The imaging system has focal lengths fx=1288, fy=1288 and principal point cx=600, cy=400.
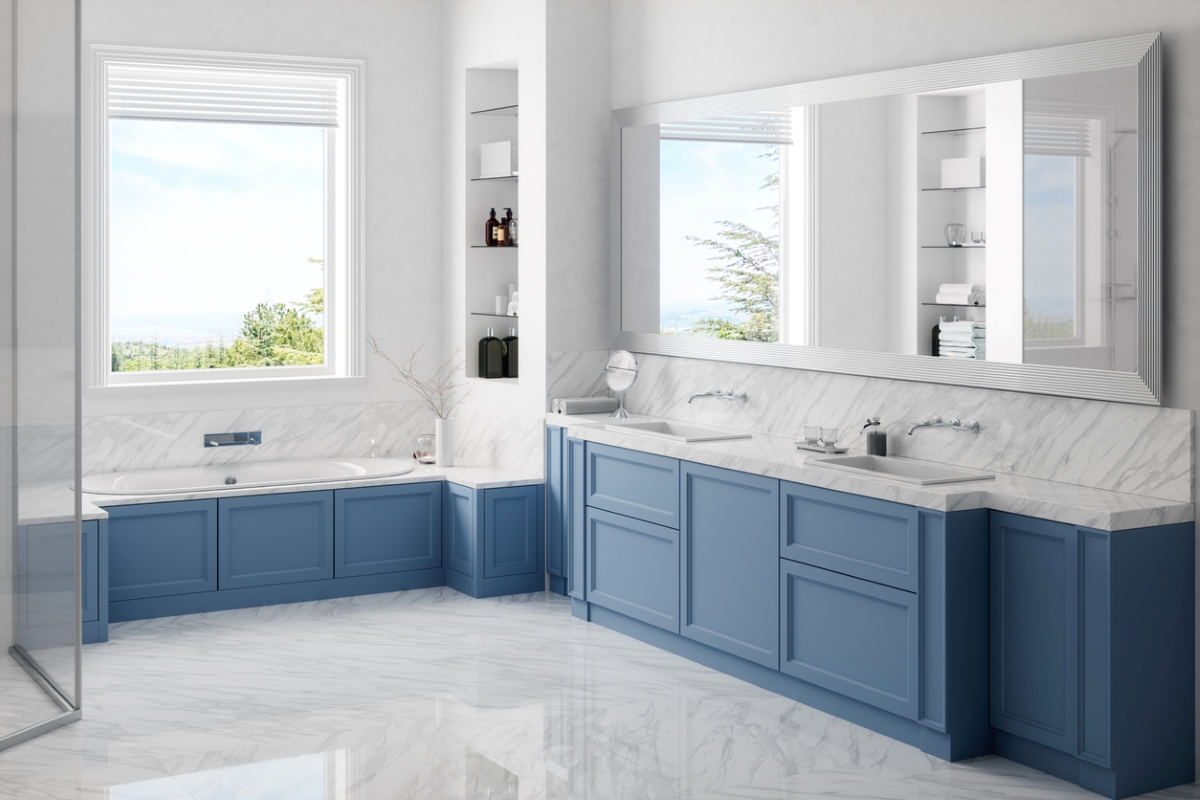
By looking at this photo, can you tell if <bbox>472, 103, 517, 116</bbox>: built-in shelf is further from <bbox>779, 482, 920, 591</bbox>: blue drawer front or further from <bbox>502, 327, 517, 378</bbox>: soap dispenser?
<bbox>779, 482, 920, 591</bbox>: blue drawer front

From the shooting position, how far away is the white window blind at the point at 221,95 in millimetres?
5957

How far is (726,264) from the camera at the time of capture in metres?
5.21

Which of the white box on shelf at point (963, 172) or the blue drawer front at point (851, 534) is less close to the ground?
the white box on shelf at point (963, 172)

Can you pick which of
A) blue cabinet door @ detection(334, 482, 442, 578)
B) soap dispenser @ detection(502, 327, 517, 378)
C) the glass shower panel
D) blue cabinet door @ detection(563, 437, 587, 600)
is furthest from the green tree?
the glass shower panel

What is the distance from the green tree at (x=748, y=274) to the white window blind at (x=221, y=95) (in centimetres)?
219

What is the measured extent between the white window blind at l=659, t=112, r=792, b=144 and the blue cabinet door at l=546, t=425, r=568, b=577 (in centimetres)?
138

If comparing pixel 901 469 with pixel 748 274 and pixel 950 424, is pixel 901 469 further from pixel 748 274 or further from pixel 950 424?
pixel 748 274

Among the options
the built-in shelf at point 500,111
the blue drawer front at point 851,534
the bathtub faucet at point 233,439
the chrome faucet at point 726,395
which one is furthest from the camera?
the built-in shelf at point 500,111

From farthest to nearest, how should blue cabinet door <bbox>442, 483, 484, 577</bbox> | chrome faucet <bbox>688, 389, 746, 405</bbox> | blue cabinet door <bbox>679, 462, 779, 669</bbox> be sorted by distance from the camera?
blue cabinet door <bbox>442, 483, 484, 577</bbox>
chrome faucet <bbox>688, 389, 746, 405</bbox>
blue cabinet door <bbox>679, 462, 779, 669</bbox>

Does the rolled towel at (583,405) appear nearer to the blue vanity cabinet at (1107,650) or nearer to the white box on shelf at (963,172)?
the white box on shelf at (963,172)

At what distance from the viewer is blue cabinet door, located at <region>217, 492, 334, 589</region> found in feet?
18.2

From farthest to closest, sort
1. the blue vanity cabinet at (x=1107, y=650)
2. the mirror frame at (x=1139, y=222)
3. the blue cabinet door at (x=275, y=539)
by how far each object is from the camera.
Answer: the blue cabinet door at (x=275, y=539)
the mirror frame at (x=1139, y=222)
the blue vanity cabinet at (x=1107, y=650)

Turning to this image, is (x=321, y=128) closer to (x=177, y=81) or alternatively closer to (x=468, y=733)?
(x=177, y=81)

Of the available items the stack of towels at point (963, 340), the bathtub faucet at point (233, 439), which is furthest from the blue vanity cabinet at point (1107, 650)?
the bathtub faucet at point (233, 439)
